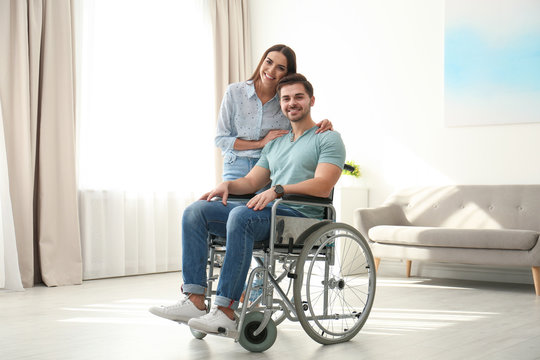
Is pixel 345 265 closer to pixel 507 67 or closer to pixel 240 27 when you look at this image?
pixel 507 67

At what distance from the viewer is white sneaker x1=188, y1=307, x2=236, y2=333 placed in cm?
207

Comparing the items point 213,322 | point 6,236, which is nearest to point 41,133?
point 6,236

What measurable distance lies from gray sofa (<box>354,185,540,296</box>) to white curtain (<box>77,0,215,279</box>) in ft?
4.69

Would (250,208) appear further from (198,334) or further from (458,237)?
(458,237)

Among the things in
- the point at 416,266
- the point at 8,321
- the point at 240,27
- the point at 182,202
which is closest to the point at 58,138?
the point at 182,202

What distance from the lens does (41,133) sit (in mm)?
4027

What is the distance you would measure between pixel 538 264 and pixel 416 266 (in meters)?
1.16

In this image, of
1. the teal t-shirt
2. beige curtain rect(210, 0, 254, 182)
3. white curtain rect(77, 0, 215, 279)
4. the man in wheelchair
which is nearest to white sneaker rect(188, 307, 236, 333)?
the man in wheelchair

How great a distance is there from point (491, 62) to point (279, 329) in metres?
2.74

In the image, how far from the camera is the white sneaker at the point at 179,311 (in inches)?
87.3

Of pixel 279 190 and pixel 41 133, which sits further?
pixel 41 133

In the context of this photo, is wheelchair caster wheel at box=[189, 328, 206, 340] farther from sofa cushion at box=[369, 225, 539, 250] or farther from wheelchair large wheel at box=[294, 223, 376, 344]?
sofa cushion at box=[369, 225, 539, 250]

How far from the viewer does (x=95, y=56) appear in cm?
443

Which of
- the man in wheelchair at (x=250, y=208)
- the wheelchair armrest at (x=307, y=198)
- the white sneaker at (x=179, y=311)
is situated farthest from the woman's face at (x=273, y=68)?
the white sneaker at (x=179, y=311)
